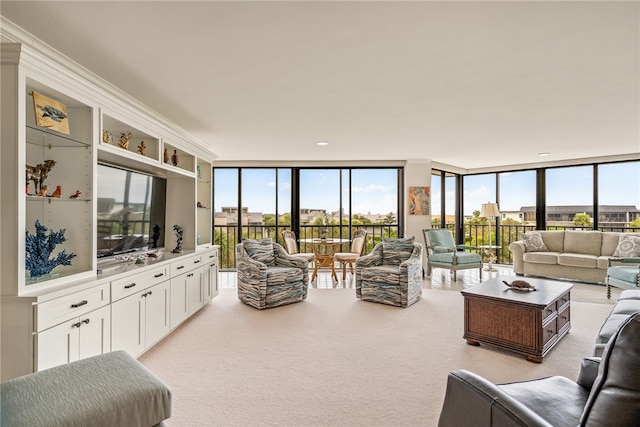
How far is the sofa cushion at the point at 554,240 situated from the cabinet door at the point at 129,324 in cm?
724

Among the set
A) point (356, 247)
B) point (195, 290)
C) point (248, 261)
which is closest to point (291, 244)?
point (356, 247)

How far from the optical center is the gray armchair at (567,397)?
3.08ft

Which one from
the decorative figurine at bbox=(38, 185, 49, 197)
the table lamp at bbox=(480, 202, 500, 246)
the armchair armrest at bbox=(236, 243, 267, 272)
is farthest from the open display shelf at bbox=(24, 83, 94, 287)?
the table lamp at bbox=(480, 202, 500, 246)

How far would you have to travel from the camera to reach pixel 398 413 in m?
2.07

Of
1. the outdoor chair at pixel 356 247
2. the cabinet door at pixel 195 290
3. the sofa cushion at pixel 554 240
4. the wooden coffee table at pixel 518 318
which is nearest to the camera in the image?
the wooden coffee table at pixel 518 318

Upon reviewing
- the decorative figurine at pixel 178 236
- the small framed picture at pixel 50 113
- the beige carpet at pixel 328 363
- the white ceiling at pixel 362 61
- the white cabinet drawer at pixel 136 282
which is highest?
the white ceiling at pixel 362 61

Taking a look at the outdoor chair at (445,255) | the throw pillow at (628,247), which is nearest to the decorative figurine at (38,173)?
the outdoor chair at (445,255)

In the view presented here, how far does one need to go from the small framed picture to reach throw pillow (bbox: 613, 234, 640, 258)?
780cm

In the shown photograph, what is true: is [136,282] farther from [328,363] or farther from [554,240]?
[554,240]

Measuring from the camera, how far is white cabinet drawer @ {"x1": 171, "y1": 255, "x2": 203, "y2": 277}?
11.6 feet

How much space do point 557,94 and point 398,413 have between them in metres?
3.10

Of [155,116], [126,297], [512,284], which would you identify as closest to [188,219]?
[155,116]

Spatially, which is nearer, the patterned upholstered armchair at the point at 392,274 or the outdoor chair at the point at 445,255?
the patterned upholstered armchair at the point at 392,274

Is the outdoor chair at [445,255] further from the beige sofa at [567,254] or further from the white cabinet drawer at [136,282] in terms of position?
the white cabinet drawer at [136,282]
